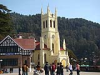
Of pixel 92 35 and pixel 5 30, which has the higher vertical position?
pixel 92 35

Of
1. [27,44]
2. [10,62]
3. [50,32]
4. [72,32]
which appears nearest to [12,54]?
[10,62]

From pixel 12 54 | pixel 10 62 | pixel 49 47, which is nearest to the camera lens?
pixel 10 62

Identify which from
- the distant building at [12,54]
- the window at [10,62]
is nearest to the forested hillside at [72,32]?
the distant building at [12,54]

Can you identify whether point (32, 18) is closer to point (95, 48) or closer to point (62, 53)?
point (95, 48)

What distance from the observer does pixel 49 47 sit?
6912cm

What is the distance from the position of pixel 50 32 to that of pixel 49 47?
18.6 ft

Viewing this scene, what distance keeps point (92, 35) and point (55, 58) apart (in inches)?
4219

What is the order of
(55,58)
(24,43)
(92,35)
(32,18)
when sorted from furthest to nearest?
(32,18)
(92,35)
(55,58)
(24,43)

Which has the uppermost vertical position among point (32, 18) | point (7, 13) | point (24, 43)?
point (32, 18)

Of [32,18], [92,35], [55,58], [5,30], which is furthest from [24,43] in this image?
[32,18]

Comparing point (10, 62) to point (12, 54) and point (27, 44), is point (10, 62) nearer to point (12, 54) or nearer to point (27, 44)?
point (12, 54)

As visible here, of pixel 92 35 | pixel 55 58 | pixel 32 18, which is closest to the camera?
pixel 55 58

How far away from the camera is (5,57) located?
162 ft

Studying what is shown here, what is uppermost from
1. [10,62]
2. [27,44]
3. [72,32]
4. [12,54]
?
[72,32]
